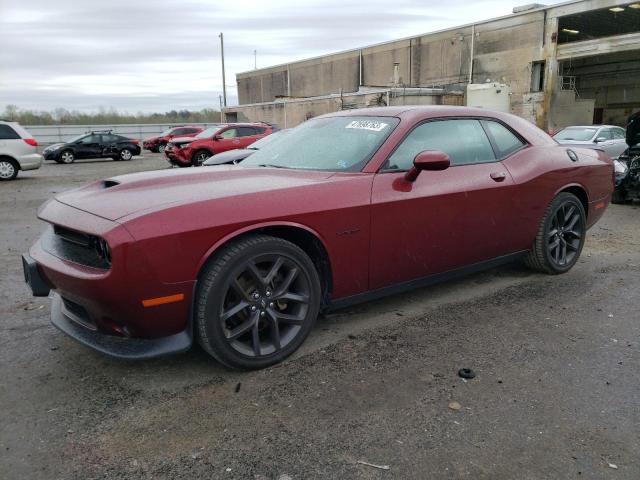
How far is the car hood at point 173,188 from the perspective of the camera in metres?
2.70

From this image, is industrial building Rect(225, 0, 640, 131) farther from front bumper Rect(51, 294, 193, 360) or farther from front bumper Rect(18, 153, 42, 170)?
front bumper Rect(51, 294, 193, 360)

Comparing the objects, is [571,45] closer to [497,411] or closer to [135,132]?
[497,411]

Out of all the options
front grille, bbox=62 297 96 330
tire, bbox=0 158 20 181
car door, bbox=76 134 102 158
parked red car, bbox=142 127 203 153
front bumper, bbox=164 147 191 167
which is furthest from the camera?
parked red car, bbox=142 127 203 153

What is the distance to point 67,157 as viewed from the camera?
22.3 meters

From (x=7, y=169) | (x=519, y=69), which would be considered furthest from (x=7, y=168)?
(x=519, y=69)

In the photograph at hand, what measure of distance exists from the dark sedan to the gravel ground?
20.6 meters

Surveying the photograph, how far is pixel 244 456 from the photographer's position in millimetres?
2191

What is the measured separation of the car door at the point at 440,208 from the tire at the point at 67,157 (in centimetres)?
2203

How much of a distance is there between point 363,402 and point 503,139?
2.69 meters

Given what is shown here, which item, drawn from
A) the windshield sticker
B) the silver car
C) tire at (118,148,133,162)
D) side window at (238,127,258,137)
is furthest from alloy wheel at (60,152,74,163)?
the windshield sticker

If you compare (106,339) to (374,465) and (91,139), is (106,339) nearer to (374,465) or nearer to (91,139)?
(374,465)

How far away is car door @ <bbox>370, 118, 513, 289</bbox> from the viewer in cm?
334

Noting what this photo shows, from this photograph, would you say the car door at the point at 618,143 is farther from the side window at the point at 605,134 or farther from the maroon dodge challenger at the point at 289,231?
the maroon dodge challenger at the point at 289,231

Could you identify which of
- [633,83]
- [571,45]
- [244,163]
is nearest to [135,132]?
[571,45]
